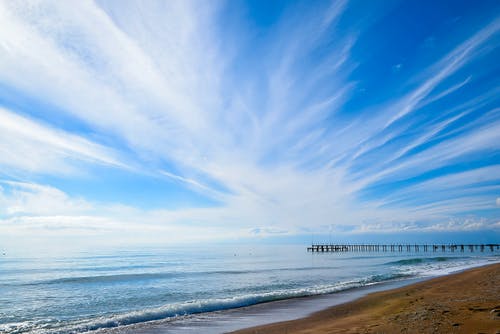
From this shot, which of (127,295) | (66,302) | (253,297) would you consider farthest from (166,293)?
(253,297)

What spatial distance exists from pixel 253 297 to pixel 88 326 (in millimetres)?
9308

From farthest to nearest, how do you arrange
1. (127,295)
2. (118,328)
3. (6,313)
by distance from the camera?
(127,295) < (6,313) < (118,328)

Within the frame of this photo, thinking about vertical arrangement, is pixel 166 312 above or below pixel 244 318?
below

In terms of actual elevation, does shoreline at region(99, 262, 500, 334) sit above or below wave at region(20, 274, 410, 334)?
above

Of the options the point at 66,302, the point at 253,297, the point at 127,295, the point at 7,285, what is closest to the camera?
the point at 253,297

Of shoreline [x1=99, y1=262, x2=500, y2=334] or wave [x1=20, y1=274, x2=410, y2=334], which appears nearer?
shoreline [x1=99, y1=262, x2=500, y2=334]

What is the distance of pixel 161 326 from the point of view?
1344 centimetres

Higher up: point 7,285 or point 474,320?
point 474,320

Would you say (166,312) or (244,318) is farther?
(166,312)

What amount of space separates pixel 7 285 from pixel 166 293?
61.3ft

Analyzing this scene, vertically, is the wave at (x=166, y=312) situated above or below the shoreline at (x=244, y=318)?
below

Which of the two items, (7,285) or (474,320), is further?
(7,285)

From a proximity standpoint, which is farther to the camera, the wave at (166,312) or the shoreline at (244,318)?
the wave at (166,312)

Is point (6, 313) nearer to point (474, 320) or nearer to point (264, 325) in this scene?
point (264, 325)
